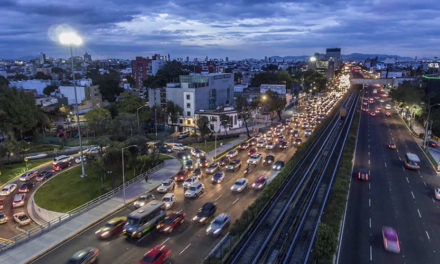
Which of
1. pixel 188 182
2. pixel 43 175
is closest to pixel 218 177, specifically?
pixel 188 182

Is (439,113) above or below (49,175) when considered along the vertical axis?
above

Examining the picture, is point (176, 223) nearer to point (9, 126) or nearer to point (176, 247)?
point (176, 247)

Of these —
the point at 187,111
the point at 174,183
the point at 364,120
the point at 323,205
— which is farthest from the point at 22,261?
the point at 364,120

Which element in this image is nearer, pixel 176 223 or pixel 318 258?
pixel 318 258

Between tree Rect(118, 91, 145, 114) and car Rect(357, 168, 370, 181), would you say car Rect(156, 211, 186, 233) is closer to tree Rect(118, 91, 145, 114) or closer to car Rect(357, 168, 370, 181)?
car Rect(357, 168, 370, 181)

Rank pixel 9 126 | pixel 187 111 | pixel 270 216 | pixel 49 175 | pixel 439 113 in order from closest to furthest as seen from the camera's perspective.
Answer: pixel 270 216 < pixel 49 175 < pixel 9 126 < pixel 439 113 < pixel 187 111

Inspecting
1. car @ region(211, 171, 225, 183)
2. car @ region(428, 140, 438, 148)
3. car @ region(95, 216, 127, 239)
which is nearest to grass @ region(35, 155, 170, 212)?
car @ region(95, 216, 127, 239)
